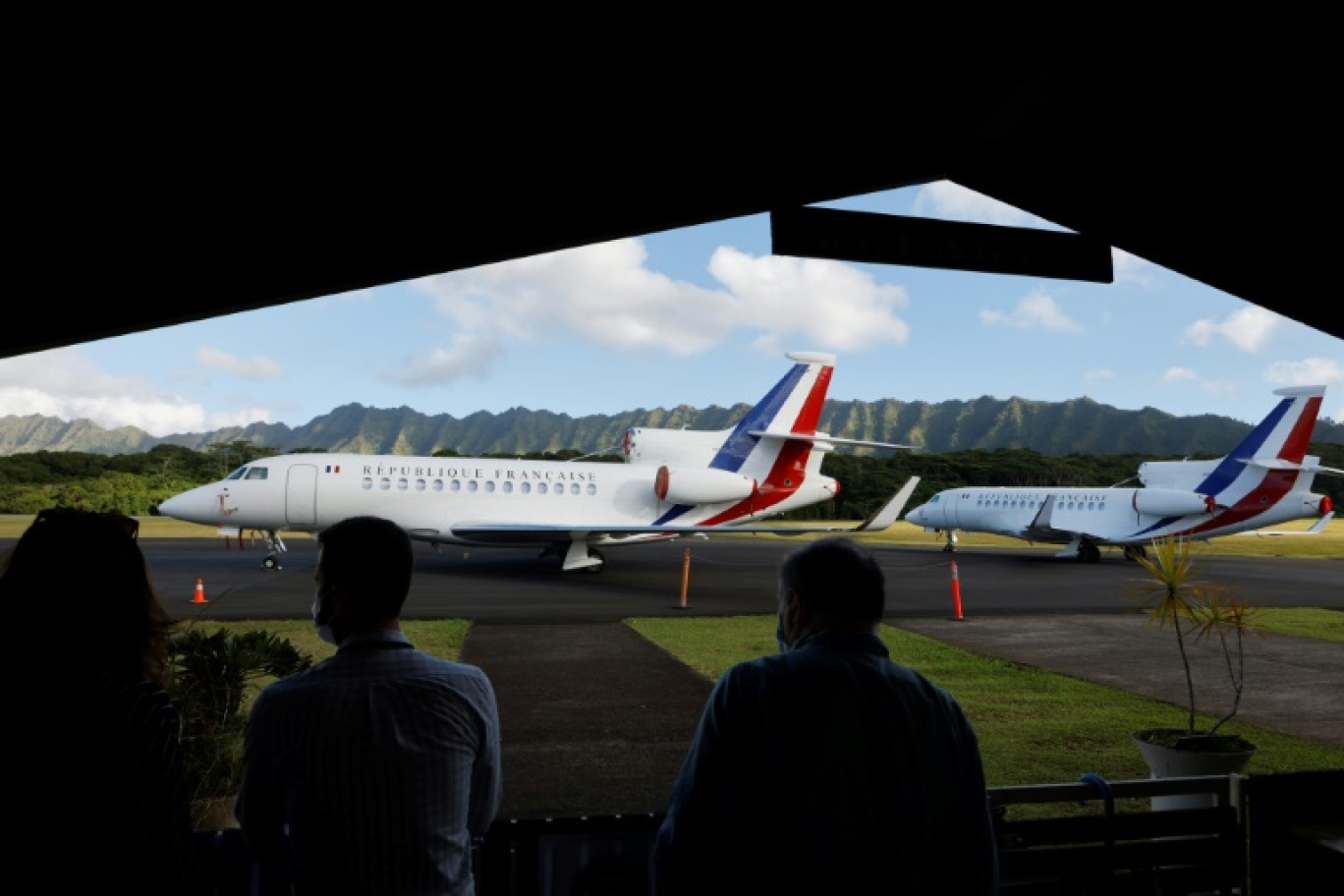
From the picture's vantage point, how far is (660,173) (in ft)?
10.7

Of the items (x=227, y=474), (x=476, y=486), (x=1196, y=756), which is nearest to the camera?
(x=1196, y=756)

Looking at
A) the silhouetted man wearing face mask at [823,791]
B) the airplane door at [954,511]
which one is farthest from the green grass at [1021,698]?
the airplane door at [954,511]

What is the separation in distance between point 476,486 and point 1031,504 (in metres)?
20.2

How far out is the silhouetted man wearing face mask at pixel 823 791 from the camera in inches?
70.3

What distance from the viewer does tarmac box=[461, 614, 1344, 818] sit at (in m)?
5.74

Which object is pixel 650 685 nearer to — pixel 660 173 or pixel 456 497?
pixel 660 173

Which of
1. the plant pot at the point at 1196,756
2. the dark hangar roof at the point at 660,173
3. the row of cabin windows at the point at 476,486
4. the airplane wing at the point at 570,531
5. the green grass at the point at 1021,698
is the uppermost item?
the dark hangar roof at the point at 660,173

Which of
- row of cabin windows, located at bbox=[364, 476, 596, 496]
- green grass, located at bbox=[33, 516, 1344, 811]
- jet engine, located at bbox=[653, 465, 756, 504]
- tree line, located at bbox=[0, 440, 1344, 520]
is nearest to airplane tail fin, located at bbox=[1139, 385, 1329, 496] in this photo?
tree line, located at bbox=[0, 440, 1344, 520]

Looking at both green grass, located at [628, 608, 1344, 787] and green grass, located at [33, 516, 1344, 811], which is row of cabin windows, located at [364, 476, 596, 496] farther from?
green grass, located at [628, 608, 1344, 787]

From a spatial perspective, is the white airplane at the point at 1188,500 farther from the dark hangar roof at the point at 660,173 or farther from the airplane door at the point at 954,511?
the dark hangar roof at the point at 660,173

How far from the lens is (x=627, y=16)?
263 cm

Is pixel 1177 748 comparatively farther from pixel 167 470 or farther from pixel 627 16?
pixel 167 470

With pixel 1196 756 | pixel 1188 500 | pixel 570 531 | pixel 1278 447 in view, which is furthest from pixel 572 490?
pixel 1278 447

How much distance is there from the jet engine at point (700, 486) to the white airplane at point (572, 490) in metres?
0.03
